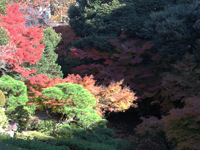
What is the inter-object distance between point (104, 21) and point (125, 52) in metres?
3.90

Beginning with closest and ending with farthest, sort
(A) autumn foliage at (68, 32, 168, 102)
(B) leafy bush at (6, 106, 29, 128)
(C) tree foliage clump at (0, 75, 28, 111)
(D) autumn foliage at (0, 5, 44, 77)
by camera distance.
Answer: (C) tree foliage clump at (0, 75, 28, 111)
(B) leafy bush at (6, 106, 29, 128)
(D) autumn foliage at (0, 5, 44, 77)
(A) autumn foliage at (68, 32, 168, 102)

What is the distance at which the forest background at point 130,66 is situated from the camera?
21.4ft

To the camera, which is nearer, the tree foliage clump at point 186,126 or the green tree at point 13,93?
the tree foliage clump at point 186,126

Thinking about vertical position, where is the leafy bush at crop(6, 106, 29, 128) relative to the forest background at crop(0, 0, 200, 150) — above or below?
below

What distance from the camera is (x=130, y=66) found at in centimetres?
994

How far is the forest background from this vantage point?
654 cm

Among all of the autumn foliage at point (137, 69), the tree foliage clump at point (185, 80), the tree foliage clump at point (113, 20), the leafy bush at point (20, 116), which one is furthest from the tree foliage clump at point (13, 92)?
the tree foliage clump at point (185, 80)

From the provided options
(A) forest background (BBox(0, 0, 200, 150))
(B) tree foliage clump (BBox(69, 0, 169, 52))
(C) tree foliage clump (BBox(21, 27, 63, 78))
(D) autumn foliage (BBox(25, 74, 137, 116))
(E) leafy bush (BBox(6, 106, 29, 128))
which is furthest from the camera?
(B) tree foliage clump (BBox(69, 0, 169, 52))

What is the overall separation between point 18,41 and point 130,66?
563 cm

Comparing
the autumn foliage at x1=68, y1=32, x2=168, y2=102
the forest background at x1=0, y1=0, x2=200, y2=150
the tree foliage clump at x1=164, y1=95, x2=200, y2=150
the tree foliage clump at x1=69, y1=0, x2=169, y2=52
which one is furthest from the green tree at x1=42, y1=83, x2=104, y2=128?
the tree foliage clump at x1=69, y1=0, x2=169, y2=52

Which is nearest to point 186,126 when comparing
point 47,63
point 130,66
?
point 130,66

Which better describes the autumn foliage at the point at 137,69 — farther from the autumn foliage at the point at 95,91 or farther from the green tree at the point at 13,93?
the green tree at the point at 13,93

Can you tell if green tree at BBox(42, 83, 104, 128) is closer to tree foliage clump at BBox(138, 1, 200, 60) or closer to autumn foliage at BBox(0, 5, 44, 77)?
autumn foliage at BBox(0, 5, 44, 77)

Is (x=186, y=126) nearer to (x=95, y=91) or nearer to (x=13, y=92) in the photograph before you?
(x=95, y=91)
